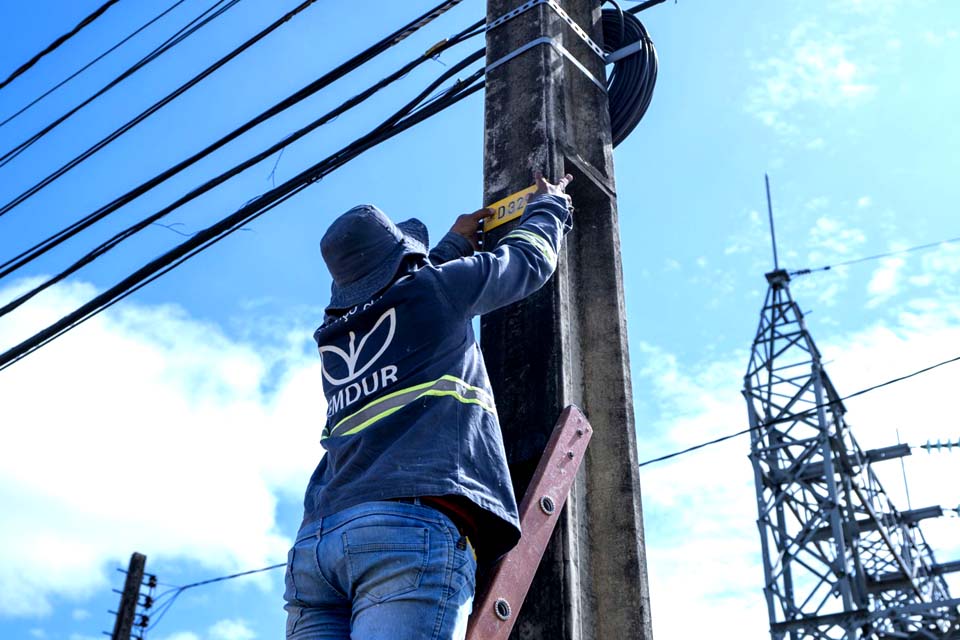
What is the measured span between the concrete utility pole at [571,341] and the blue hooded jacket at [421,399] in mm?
501

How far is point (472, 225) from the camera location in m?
3.81

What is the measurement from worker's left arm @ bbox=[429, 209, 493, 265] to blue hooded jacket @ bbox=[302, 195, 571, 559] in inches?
24.7

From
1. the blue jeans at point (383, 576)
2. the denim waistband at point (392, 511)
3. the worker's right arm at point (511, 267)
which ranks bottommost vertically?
the blue jeans at point (383, 576)

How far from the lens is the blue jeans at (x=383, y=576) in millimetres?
2332

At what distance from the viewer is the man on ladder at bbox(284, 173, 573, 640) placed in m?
2.39

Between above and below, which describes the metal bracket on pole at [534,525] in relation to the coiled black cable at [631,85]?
below

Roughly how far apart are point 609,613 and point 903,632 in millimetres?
18267

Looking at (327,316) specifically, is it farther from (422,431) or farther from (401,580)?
(401,580)

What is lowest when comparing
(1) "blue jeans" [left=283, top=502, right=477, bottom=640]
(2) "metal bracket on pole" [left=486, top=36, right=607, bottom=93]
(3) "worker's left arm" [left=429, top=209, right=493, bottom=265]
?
(1) "blue jeans" [left=283, top=502, right=477, bottom=640]

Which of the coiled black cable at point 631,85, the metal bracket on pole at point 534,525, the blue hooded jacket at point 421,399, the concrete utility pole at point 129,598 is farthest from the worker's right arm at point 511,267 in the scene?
the concrete utility pole at point 129,598

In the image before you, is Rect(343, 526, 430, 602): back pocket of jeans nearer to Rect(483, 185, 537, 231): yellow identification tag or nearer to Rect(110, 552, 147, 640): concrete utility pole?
Rect(483, 185, 537, 231): yellow identification tag

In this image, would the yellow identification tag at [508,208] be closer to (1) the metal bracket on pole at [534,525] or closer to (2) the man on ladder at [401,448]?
(2) the man on ladder at [401,448]

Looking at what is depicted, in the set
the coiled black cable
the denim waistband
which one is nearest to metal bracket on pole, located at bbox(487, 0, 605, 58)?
the coiled black cable

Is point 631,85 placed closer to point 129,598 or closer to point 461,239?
point 461,239
